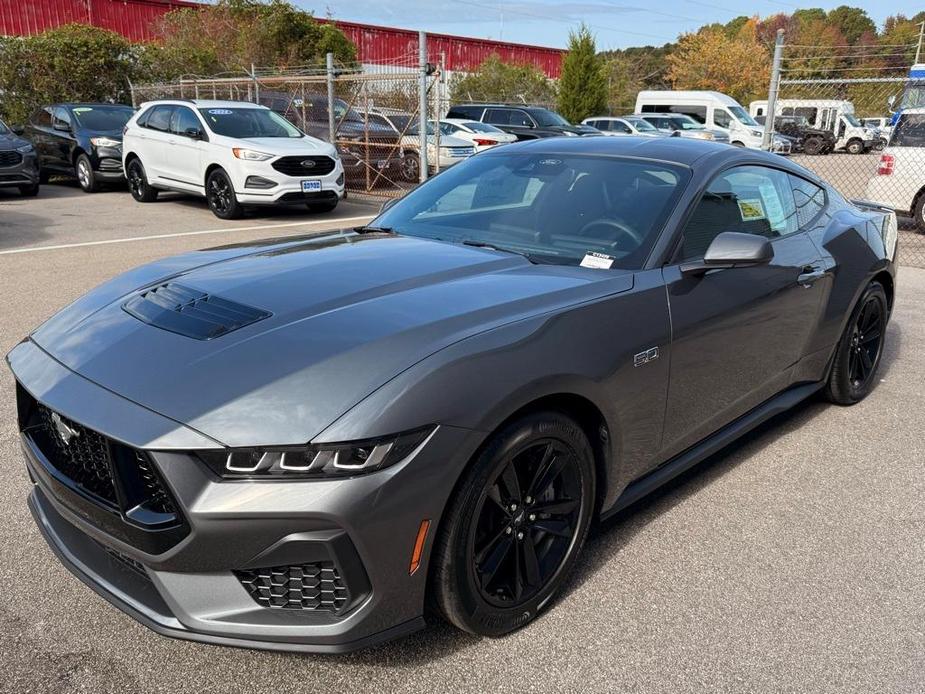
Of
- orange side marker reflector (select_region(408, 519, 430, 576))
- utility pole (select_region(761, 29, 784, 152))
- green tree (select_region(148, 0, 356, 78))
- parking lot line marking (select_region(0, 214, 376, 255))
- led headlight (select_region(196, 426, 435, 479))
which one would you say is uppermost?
green tree (select_region(148, 0, 356, 78))

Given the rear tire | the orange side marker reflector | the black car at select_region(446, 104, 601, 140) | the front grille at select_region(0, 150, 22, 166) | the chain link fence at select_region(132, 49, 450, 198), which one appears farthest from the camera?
the black car at select_region(446, 104, 601, 140)

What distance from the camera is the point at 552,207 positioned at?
3.52 meters

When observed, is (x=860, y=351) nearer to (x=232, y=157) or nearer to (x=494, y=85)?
(x=232, y=157)

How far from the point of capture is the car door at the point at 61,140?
15.2 m

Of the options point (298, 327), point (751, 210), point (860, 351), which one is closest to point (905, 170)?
point (860, 351)

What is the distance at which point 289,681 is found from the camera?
239 cm

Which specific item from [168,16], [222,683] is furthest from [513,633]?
[168,16]

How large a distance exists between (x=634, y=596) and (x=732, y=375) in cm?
111

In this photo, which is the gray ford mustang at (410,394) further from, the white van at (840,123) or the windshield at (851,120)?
the windshield at (851,120)

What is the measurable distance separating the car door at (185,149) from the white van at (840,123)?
2913cm

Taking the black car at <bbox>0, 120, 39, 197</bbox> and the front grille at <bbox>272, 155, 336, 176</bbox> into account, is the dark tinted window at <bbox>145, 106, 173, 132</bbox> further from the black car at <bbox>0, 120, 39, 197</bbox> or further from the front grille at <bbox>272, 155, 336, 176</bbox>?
the front grille at <bbox>272, 155, 336, 176</bbox>

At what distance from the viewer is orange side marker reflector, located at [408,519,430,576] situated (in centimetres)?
216

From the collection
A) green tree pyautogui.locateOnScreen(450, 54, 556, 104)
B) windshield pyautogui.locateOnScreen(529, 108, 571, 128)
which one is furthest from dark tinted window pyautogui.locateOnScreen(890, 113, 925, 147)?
green tree pyautogui.locateOnScreen(450, 54, 556, 104)

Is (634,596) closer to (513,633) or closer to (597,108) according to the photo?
(513,633)
